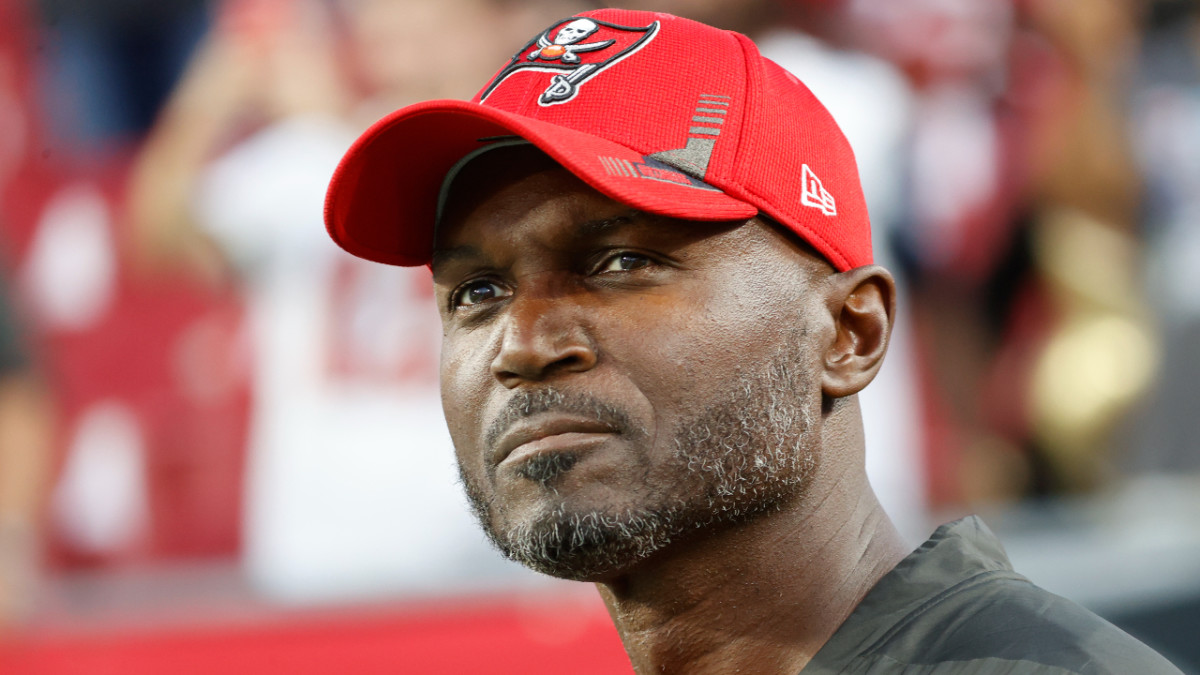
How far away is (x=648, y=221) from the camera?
140cm

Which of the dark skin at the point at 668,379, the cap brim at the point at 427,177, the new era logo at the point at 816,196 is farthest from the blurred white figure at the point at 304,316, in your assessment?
the new era logo at the point at 816,196

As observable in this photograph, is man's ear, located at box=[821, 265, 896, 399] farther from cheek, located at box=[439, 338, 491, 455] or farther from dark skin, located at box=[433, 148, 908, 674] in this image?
cheek, located at box=[439, 338, 491, 455]

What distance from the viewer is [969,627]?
125cm

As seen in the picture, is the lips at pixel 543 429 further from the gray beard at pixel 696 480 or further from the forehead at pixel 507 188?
the forehead at pixel 507 188

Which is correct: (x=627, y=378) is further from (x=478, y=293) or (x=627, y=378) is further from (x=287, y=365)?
(x=287, y=365)

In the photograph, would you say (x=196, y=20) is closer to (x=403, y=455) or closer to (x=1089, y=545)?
(x=403, y=455)

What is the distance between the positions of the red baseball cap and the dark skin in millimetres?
49

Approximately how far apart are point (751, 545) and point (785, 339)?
0.78ft

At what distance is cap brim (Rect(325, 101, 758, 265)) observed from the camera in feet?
4.37

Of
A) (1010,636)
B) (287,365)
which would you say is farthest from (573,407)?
(287,365)

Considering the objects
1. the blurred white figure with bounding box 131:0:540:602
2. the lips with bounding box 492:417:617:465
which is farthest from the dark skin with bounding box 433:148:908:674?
the blurred white figure with bounding box 131:0:540:602

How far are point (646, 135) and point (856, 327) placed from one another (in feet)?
1.15

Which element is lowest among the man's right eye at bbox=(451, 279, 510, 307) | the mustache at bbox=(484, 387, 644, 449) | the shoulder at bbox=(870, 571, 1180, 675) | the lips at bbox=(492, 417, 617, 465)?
the shoulder at bbox=(870, 571, 1180, 675)

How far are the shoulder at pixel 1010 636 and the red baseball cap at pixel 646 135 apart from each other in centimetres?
42
